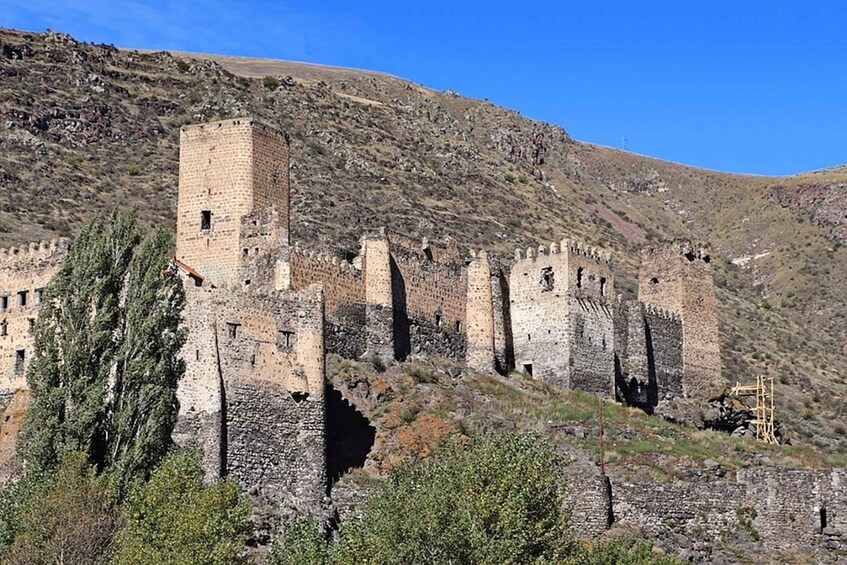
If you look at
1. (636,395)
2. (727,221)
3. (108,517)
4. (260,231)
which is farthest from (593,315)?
(727,221)

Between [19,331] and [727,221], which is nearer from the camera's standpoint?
[19,331]

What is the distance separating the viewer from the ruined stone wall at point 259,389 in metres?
37.0

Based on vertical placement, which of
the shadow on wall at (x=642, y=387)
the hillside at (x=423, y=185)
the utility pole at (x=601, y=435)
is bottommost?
the utility pole at (x=601, y=435)

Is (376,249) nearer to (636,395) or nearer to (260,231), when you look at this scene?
(260,231)

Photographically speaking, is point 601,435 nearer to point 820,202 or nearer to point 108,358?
point 108,358

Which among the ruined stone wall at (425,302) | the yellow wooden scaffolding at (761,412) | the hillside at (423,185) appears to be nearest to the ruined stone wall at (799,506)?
the ruined stone wall at (425,302)

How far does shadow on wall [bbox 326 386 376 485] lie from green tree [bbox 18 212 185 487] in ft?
19.9

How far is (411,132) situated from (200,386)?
65751 mm

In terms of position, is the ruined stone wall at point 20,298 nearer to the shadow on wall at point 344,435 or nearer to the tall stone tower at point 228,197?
the tall stone tower at point 228,197

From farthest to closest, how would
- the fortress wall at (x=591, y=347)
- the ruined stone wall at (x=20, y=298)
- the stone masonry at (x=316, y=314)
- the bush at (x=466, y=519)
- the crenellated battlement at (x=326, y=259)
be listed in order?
the fortress wall at (x=591, y=347) → the crenellated battlement at (x=326, y=259) → the ruined stone wall at (x=20, y=298) → the stone masonry at (x=316, y=314) → the bush at (x=466, y=519)

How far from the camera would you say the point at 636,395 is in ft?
181

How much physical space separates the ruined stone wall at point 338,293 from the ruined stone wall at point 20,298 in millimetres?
6835

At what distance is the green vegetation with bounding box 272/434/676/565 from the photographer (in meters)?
30.6

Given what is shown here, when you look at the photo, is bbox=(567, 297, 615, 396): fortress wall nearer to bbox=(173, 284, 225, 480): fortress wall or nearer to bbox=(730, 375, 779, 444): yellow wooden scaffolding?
bbox=(730, 375, 779, 444): yellow wooden scaffolding
